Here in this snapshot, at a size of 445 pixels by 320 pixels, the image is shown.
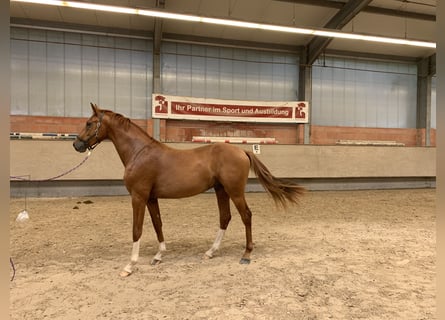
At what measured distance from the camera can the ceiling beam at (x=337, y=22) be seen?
21.0 feet

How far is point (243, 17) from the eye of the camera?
7152 mm

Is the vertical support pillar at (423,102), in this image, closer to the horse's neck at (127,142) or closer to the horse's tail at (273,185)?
the horse's tail at (273,185)

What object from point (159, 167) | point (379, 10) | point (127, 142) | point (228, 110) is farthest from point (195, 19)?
point (379, 10)

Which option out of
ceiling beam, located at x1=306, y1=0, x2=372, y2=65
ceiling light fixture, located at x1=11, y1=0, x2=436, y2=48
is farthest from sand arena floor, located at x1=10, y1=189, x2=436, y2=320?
ceiling beam, located at x1=306, y1=0, x2=372, y2=65

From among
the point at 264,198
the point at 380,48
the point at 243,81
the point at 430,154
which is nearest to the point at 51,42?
the point at 243,81

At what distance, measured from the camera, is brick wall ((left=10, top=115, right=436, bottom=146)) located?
7066 millimetres

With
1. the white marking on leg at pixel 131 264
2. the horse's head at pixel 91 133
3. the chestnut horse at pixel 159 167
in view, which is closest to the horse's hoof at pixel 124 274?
the white marking on leg at pixel 131 264

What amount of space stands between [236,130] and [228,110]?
0.64 metres

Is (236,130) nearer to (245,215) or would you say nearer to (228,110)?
(228,110)

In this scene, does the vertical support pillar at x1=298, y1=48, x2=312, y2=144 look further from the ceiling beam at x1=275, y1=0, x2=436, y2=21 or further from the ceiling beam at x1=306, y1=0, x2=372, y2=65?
the ceiling beam at x1=275, y1=0, x2=436, y2=21

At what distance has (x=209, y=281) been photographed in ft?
7.02

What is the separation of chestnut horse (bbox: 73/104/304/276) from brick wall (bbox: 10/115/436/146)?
16.7 feet

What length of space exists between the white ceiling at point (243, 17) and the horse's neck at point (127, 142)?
489 cm

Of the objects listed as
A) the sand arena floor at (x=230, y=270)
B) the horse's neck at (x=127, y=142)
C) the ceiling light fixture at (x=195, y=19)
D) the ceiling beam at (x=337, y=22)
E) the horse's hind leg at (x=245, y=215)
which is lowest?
the sand arena floor at (x=230, y=270)
